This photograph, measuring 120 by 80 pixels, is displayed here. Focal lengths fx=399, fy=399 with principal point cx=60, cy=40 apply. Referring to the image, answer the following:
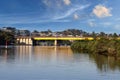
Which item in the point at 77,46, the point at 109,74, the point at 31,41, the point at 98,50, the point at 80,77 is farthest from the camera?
the point at 31,41

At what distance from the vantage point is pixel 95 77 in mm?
25438

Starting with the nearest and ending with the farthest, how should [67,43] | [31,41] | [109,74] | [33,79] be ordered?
[33,79] < [109,74] < [31,41] < [67,43]

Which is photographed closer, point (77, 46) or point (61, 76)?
point (61, 76)

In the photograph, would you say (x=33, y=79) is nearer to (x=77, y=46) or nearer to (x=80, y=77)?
(x=80, y=77)

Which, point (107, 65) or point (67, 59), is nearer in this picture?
point (107, 65)

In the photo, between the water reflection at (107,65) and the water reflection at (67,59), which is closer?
the water reflection at (107,65)

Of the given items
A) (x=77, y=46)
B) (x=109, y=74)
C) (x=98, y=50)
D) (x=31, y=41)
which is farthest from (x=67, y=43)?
(x=109, y=74)

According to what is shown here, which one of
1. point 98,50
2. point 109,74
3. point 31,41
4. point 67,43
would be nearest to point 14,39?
point 31,41

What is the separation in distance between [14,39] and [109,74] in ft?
405

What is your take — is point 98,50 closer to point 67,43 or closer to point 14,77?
point 14,77

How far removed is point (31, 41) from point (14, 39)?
23.0ft

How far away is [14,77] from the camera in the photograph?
965 inches

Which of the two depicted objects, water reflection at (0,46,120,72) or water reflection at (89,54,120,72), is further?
water reflection at (0,46,120,72)

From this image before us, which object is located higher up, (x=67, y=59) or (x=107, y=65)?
(x=67, y=59)
